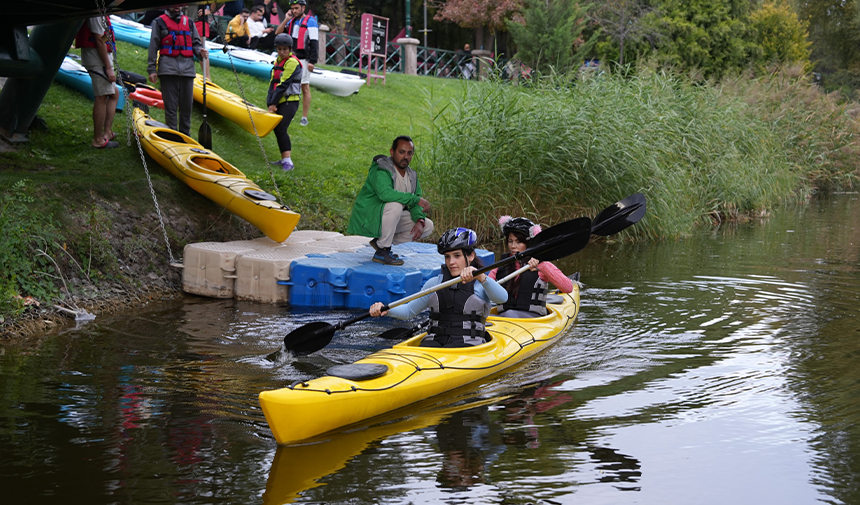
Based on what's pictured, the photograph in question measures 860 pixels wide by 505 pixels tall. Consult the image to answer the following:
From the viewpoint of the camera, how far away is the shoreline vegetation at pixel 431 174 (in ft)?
22.4

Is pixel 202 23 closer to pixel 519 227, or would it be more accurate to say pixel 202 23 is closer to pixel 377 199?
pixel 377 199

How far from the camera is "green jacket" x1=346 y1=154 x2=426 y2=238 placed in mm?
6863

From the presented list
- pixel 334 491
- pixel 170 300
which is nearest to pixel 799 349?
pixel 334 491

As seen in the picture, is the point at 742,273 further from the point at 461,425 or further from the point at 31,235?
the point at 31,235

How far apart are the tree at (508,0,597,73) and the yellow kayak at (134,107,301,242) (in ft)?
44.4

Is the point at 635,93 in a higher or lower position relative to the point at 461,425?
higher

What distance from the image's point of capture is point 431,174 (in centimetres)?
984

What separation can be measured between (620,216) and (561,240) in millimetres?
1237

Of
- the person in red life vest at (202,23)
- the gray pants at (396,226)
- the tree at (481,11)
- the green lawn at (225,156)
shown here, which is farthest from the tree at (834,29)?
the gray pants at (396,226)

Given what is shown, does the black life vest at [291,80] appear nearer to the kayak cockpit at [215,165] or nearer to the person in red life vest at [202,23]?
the person in red life vest at [202,23]

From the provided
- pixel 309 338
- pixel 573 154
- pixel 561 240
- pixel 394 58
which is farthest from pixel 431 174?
pixel 394 58

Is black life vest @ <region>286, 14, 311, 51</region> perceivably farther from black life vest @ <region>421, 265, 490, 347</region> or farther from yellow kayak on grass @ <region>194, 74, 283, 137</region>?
black life vest @ <region>421, 265, 490, 347</region>

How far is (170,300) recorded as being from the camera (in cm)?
723

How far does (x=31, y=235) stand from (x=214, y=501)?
13.6 ft
